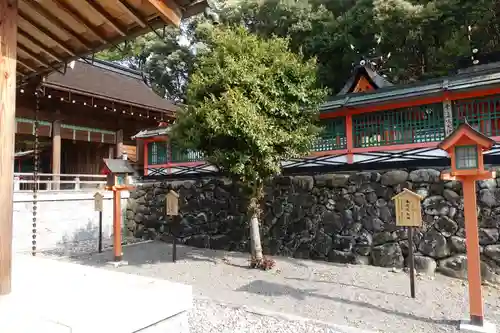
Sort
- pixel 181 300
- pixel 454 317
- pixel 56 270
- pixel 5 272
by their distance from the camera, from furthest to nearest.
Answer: pixel 454 317 → pixel 56 270 → pixel 181 300 → pixel 5 272

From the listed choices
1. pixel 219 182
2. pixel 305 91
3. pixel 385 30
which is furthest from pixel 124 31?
pixel 385 30

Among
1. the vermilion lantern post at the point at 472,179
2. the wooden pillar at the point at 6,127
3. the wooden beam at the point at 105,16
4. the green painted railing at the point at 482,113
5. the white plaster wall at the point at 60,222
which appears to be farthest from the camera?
the white plaster wall at the point at 60,222

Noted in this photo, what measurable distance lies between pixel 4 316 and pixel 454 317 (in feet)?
17.4

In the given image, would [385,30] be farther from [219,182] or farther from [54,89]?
[54,89]

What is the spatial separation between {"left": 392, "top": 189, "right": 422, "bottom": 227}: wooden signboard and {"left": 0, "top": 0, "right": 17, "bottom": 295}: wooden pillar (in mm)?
5436

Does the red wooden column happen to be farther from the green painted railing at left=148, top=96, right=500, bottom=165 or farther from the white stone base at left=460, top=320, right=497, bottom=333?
the white stone base at left=460, top=320, right=497, bottom=333

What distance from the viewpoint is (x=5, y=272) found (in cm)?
261

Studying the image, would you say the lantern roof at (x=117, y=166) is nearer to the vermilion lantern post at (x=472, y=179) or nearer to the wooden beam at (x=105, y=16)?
the wooden beam at (x=105, y=16)

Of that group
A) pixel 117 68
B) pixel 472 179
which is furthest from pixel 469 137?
pixel 117 68

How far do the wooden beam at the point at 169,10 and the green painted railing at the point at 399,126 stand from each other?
5.63m

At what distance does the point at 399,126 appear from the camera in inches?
289

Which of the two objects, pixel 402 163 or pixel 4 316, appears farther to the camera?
pixel 402 163

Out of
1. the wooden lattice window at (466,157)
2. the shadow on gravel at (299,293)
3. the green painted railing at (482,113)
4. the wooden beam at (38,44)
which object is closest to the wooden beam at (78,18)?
the wooden beam at (38,44)

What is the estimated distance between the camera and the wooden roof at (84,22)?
2.99 metres
